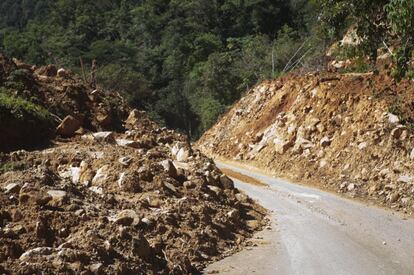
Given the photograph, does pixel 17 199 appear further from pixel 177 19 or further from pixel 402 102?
pixel 177 19

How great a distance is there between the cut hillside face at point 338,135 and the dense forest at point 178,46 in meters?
3.95

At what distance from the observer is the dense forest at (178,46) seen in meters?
44.8

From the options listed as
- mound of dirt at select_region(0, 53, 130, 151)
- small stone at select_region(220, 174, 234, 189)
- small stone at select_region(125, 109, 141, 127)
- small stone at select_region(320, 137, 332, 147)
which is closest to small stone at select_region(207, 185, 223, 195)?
small stone at select_region(220, 174, 234, 189)

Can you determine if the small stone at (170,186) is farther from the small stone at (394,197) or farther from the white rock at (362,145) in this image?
Answer: the white rock at (362,145)

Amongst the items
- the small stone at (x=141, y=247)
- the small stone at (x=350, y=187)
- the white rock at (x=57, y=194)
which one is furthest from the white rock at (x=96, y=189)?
the small stone at (x=350, y=187)

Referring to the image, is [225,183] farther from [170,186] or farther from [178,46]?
[178,46]

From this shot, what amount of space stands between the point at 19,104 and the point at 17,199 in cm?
564

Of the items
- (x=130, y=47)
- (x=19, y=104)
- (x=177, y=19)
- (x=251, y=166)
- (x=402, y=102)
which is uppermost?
(x=177, y=19)

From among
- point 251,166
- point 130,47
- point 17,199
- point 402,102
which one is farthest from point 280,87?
point 130,47

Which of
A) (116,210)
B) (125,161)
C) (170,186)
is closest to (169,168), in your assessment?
(170,186)

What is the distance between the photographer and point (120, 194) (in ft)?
35.2

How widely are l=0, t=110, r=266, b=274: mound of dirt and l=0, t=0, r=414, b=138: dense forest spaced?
55.1ft

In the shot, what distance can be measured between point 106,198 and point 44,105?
607 cm

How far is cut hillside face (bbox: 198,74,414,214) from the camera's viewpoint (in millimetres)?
16500
